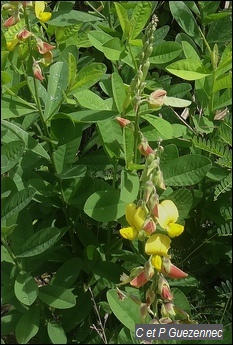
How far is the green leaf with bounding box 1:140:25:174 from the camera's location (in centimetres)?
110

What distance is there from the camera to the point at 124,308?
3.74 feet

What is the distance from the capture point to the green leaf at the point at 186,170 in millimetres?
1169

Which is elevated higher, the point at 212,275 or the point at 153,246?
the point at 153,246

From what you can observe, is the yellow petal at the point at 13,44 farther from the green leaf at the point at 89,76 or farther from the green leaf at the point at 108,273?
the green leaf at the point at 108,273

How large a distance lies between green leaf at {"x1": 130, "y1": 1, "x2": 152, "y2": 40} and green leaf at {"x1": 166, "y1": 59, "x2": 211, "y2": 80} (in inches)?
4.3

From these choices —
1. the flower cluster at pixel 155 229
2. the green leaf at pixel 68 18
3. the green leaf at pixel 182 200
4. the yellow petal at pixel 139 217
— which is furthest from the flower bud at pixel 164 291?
the green leaf at pixel 68 18

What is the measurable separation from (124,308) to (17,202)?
290mm

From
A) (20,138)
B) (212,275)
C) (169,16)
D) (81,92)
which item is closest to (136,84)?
(81,92)

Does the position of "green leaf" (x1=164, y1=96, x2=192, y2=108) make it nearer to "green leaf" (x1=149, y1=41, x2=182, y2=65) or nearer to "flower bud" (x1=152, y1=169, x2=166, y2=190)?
"green leaf" (x1=149, y1=41, x2=182, y2=65)

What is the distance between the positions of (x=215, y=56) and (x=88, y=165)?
0.37 m

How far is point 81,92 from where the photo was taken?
1.23 m

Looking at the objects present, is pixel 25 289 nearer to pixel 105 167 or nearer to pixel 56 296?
pixel 56 296

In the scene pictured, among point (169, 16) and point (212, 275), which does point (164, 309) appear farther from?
point (169, 16)

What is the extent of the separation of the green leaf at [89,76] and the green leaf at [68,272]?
38 centimetres
